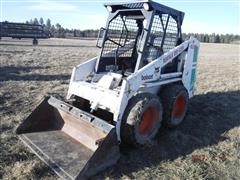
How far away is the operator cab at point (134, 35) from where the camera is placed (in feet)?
16.6

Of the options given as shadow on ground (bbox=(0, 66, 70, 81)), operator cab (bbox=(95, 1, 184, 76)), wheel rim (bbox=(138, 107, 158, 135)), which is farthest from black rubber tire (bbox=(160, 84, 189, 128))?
shadow on ground (bbox=(0, 66, 70, 81))

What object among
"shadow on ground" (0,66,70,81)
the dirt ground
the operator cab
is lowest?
the dirt ground

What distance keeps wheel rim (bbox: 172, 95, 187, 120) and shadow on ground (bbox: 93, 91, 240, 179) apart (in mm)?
232

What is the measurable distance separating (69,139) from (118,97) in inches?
42.7

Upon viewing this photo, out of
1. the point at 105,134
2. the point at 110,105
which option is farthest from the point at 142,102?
the point at 105,134

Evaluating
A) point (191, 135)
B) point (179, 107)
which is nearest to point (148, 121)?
point (191, 135)

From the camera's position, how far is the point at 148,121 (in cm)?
492

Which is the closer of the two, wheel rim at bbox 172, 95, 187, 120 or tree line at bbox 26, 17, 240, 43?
wheel rim at bbox 172, 95, 187, 120

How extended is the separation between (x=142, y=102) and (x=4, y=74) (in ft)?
22.6

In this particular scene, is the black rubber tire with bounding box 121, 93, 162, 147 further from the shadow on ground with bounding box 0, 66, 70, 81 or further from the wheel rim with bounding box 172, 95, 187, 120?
the shadow on ground with bounding box 0, 66, 70, 81

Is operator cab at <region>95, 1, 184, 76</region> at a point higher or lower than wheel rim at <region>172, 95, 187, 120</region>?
higher

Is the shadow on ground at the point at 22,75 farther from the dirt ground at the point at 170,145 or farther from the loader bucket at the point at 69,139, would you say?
the loader bucket at the point at 69,139

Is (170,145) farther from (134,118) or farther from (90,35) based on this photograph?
(90,35)

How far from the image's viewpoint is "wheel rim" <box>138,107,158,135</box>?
188 inches
